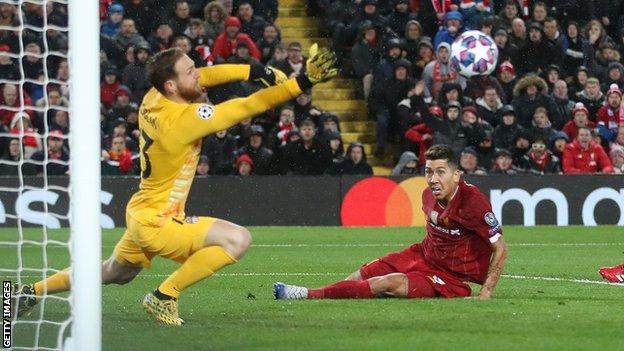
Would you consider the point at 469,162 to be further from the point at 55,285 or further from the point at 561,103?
the point at 55,285

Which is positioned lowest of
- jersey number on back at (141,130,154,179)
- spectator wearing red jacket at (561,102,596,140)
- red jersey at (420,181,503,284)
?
spectator wearing red jacket at (561,102,596,140)

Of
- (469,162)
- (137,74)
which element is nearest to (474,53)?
(469,162)

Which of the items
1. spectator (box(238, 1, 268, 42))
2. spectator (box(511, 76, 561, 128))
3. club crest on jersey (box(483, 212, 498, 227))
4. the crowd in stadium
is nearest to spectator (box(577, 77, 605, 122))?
the crowd in stadium

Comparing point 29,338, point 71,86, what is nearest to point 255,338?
point 29,338

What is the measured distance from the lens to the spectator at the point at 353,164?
62.7 feet

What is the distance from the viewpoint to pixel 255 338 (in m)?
7.48

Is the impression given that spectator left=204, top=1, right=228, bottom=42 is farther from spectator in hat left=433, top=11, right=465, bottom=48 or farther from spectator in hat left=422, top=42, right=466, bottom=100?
spectator in hat left=433, top=11, right=465, bottom=48

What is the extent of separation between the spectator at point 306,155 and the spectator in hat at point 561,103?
3949 mm

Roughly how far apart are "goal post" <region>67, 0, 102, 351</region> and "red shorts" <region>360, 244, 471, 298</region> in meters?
3.52

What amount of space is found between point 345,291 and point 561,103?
474 inches

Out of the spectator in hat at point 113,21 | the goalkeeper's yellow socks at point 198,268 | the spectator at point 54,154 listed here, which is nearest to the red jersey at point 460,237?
the goalkeeper's yellow socks at point 198,268

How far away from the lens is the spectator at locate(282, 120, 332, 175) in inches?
747

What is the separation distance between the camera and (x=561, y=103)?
20.8 meters

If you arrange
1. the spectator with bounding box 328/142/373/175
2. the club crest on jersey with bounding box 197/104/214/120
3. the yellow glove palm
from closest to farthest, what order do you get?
the yellow glove palm
the club crest on jersey with bounding box 197/104/214/120
the spectator with bounding box 328/142/373/175
